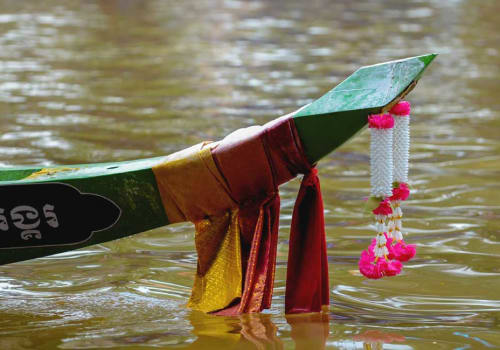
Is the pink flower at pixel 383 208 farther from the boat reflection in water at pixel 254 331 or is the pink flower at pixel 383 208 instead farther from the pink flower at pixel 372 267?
the boat reflection in water at pixel 254 331

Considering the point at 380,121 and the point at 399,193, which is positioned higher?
the point at 380,121

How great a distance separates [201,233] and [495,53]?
5.56 metres

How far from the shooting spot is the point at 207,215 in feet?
6.74

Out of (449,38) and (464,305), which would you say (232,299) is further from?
(449,38)

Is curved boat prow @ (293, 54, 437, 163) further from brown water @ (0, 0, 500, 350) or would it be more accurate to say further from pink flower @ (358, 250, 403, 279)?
brown water @ (0, 0, 500, 350)

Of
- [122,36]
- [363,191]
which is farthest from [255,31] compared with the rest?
[363,191]

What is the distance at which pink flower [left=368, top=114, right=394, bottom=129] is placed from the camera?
6.07ft

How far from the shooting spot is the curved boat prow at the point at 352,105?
1866 millimetres

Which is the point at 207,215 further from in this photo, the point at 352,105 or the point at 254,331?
the point at 352,105

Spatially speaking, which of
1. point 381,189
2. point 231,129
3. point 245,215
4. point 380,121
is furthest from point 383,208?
point 231,129

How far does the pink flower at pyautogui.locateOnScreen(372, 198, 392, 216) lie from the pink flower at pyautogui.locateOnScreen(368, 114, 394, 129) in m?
0.16

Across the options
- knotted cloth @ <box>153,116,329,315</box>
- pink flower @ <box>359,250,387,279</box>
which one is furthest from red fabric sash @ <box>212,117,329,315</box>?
pink flower @ <box>359,250,387,279</box>

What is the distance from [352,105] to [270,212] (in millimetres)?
324

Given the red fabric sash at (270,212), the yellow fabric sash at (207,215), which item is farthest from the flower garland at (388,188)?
the yellow fabric sash at (207,215)
